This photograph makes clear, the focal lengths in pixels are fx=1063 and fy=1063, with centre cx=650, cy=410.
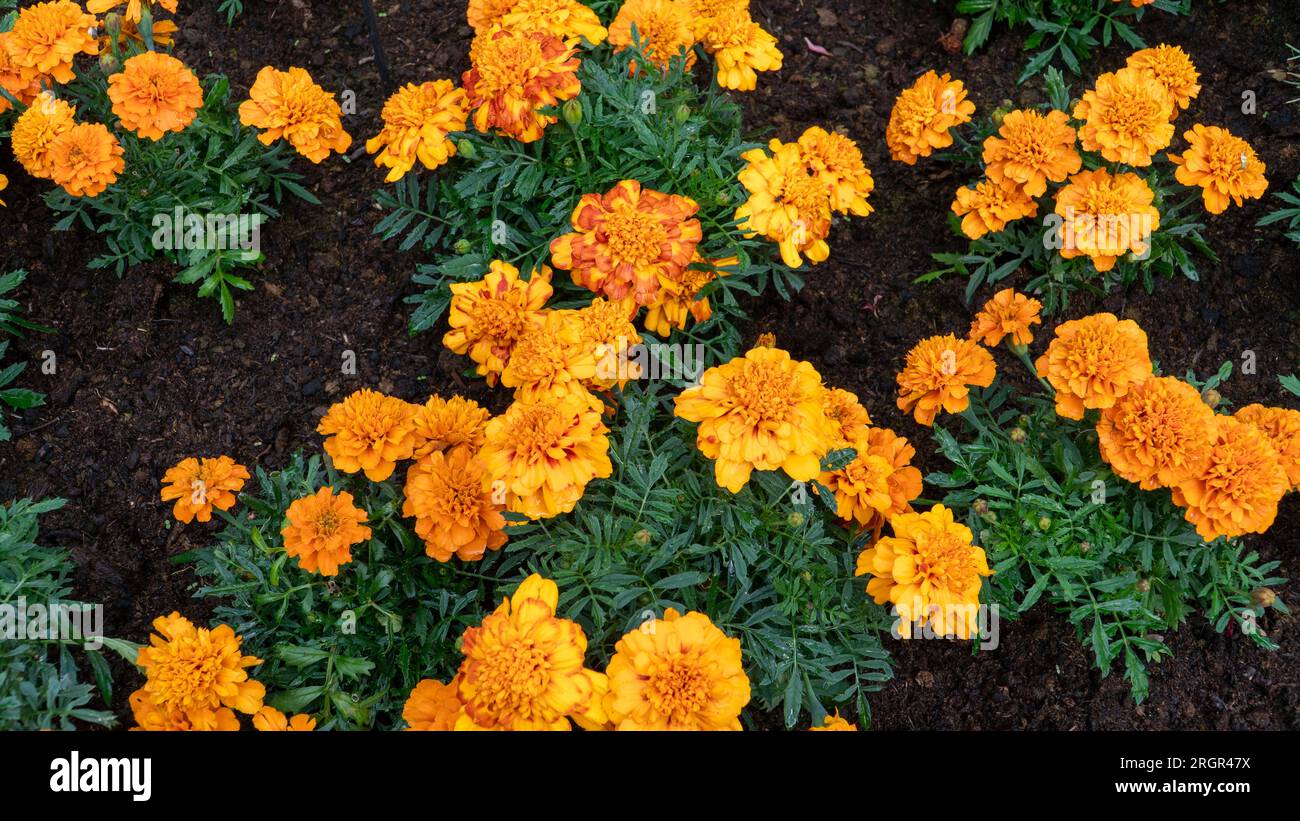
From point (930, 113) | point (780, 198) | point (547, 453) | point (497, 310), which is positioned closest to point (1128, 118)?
point (930, 113)

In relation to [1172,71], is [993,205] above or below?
below

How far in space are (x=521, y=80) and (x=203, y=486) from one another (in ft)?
4.91

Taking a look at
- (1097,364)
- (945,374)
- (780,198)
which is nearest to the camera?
(1097,364)

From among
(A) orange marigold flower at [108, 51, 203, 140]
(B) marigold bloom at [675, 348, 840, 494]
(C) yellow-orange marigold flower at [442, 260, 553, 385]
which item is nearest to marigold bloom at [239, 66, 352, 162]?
(A) orange marigold flower at [108, 51, 203, 140]

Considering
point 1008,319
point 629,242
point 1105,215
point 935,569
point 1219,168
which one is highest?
point 1219,168

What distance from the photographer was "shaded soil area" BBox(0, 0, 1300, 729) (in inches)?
127

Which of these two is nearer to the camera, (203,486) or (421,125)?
(203,486)

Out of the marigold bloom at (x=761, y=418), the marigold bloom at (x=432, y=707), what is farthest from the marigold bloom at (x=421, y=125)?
the marigold bloom at (x=432, y=707)

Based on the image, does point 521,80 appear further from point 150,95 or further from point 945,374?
point 945,374

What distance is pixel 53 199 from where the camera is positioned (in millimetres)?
3691

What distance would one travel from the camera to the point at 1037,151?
346cm

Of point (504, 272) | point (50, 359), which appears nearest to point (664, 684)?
point (504, 272)
